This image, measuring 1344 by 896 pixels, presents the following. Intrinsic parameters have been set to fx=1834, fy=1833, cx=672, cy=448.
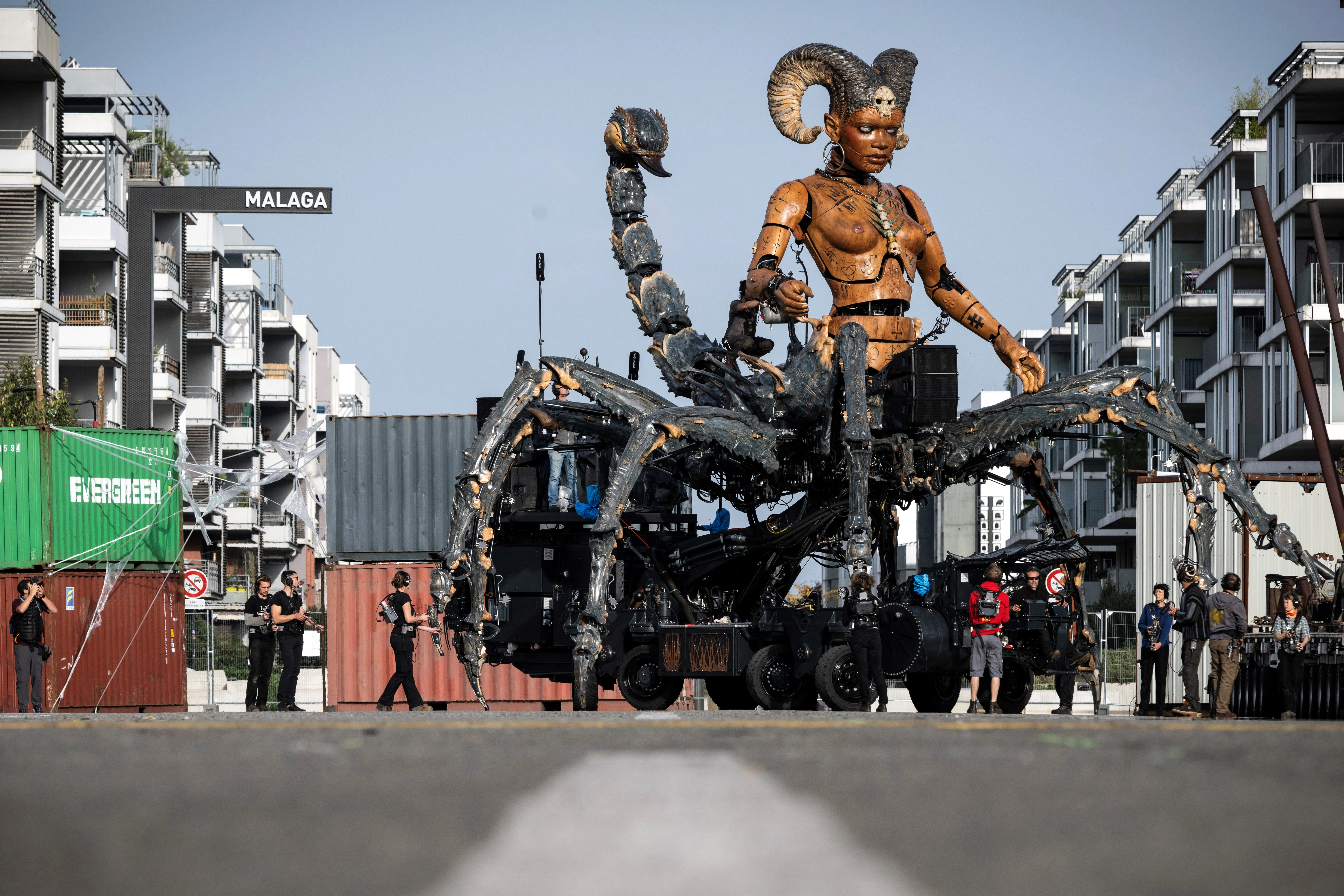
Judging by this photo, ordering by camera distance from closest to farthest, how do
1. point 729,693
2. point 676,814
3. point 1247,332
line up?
1. point 676,814
2. point 729,693
3. point 1247,332

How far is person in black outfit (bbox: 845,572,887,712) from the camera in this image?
663 inches

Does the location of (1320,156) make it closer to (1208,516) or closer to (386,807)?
(1208,516)

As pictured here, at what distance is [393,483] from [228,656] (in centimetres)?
1420

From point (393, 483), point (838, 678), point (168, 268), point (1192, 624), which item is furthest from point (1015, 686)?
point (168, 268)

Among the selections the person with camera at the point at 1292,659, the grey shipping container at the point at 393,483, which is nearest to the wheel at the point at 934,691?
the person with camera at the point at 1292,659

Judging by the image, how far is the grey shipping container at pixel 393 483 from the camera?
29.5m

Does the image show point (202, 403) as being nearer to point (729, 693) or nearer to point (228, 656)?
point (228, 656)

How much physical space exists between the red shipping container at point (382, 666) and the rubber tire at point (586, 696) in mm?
9894

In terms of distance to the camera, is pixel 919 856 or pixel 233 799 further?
pixel 233 799

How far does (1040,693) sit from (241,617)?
43591 millimetres

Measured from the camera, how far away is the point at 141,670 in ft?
96.8

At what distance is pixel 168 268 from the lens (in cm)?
6431

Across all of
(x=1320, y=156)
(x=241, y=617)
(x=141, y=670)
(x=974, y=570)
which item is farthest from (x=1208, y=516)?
(x=241, y=617)

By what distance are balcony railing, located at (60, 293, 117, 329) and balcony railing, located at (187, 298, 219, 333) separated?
1869 centimetres
